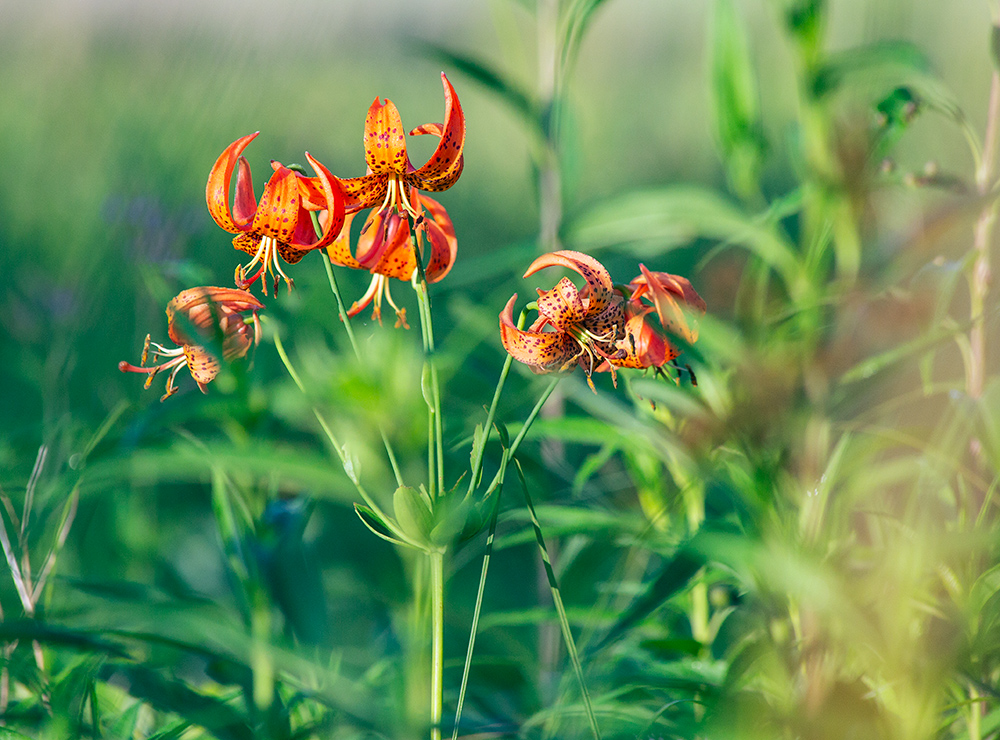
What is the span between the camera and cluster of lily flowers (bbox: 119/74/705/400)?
441 millimetres

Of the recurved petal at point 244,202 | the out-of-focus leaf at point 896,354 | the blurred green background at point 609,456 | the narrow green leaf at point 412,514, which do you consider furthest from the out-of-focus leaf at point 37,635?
the out-of-focus leaf at point 896,354

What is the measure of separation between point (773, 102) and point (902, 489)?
202 centimetres

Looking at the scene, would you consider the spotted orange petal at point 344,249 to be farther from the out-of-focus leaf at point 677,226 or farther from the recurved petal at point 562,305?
the out-of-focus leaf at point 677,226

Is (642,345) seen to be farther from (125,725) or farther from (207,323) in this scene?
(125,725)

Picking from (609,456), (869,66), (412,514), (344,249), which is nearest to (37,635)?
(412,514)

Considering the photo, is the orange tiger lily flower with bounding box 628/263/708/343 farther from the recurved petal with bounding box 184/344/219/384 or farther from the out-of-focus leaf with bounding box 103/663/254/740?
the out-of-focus leaf with bounding box 103/663/254/740

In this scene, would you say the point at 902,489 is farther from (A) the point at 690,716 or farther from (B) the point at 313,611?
(B) the point at 313,611

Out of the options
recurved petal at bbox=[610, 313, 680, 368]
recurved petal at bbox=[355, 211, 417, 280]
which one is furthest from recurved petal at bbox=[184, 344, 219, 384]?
recurved petal at bbox=[610, 313, 680, 368]

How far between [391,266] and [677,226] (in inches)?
15.8

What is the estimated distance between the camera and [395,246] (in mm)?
466

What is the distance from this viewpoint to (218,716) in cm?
52

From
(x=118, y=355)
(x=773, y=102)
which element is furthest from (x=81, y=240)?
(x=773, y=102)

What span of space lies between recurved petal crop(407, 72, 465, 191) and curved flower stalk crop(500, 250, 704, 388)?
8cm

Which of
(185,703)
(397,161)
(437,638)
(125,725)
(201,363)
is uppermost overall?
(397,161)
